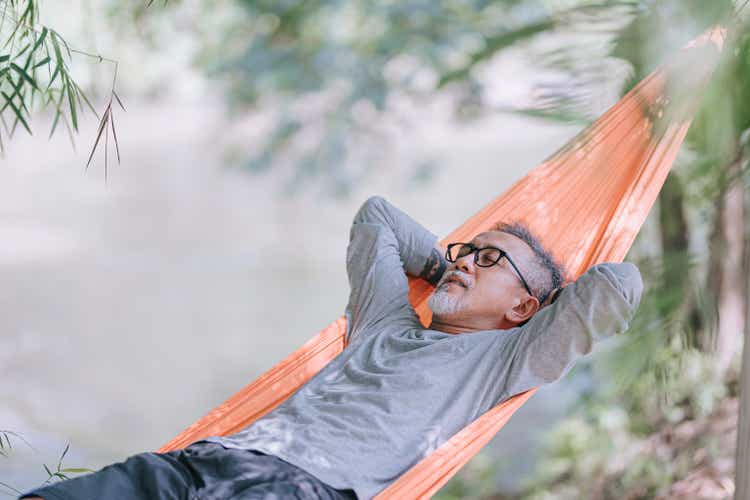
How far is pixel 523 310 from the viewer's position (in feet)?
6.62

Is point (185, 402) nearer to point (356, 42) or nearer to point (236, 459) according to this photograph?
point (356, 42)

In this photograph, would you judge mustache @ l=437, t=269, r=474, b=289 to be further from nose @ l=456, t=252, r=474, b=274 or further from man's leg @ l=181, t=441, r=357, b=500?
man's leg @ l=181, t=441, r=357, b=500

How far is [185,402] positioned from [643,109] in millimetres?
4247

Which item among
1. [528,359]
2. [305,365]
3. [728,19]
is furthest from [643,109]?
[305,365]

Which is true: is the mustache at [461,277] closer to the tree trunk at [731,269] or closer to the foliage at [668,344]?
the foliage at [668,344]

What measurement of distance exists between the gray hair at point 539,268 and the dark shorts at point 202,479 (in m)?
0.65

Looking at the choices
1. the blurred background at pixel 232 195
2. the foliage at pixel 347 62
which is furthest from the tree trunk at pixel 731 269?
the foliage at pixel 347 62

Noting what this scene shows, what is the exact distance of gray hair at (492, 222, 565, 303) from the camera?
203 centimetres

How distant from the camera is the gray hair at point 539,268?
2.03 m

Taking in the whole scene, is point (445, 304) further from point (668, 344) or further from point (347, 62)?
point (347, 62)

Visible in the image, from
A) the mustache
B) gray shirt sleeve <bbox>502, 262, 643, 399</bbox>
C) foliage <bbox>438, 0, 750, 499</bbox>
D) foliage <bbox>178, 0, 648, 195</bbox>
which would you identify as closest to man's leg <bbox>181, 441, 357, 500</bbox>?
gray shirt sleeve <bbox>502, 262, 643, 399</bbox>

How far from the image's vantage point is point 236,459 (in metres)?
1.70

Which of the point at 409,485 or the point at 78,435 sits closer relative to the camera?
the point at 409,485

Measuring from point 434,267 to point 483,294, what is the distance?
0.31m
